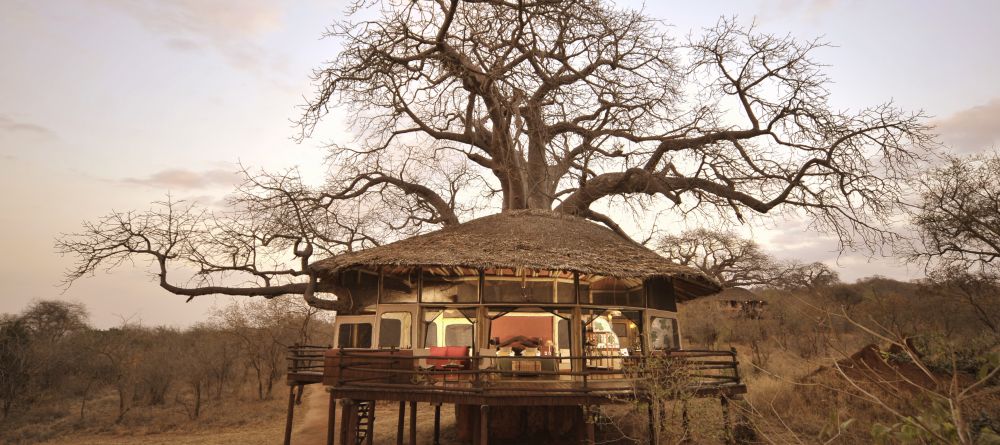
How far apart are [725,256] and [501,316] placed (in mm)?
29276

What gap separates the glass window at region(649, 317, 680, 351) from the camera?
15086 millimetres

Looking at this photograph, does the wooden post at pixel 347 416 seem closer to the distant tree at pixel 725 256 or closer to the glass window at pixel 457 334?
the glass window at pixel 457 334

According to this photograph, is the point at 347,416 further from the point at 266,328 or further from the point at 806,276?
the point at 806,276

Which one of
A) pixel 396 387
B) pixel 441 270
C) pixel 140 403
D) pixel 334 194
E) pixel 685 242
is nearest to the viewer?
pixel 396 387

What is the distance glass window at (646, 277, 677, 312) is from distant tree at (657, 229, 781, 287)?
18.1 m

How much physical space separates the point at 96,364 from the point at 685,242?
31669 mm

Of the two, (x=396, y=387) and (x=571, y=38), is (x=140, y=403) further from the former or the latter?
(x=571, y=38)

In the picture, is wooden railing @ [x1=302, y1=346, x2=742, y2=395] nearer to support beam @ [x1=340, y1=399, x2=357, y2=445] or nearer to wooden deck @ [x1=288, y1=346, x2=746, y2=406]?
wooden deck @ [x1=288, y1=346, x2=746, y2=406]

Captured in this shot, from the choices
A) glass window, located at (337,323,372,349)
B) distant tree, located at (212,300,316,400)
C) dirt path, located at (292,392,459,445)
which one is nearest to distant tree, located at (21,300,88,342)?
distant tree, located at (212,300,316,400)

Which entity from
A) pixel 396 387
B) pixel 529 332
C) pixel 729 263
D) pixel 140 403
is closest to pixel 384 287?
pixel 396 387

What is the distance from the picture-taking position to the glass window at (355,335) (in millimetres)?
14977

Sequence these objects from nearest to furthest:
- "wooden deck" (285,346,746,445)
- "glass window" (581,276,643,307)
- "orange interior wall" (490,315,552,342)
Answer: "wooden deck" (285,346,746,445)
"glass window" (581,276,643,307)
"orange interior wall" (490,315,552,342)

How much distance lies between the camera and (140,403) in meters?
26.5

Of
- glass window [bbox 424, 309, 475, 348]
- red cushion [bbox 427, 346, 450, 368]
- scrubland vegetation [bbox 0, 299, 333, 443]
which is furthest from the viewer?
scrubland vegetation [bbox 0, 299, 333, 443]
